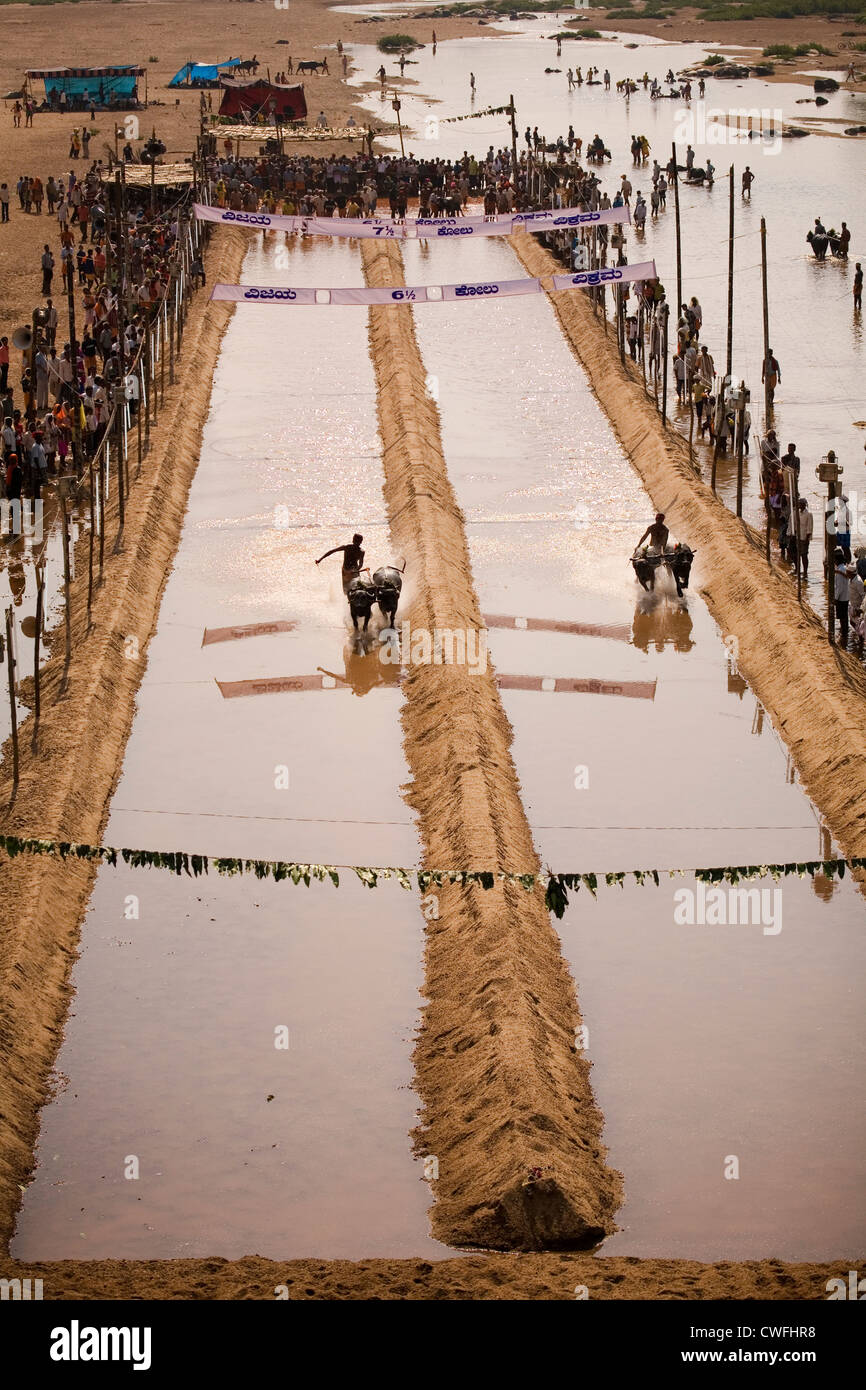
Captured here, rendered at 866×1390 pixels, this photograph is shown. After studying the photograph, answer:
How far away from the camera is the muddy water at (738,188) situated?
4072 centimetres

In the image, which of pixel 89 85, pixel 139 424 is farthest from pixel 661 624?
pixel 89 85

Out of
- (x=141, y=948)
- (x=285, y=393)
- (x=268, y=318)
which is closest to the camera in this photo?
(x=141, y=948)

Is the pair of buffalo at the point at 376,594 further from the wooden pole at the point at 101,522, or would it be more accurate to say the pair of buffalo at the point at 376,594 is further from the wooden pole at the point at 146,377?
the wooden pole at the point at 146,377

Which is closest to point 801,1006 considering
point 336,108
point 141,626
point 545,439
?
point 141,626

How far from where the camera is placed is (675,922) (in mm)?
21156

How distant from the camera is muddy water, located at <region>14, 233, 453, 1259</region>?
651 inches

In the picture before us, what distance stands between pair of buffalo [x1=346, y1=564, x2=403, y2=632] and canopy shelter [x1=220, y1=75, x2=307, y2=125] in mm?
58648

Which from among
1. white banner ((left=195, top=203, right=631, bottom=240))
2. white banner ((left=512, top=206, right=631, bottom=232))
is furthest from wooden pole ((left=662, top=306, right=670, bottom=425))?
white banner ((left=195, top=203, right=631, bottom=240))

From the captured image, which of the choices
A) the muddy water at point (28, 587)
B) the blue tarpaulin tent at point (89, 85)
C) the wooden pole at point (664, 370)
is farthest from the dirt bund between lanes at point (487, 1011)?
the blue tarpaulin tent at point (89, 85)

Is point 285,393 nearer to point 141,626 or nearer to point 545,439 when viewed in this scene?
point 545,439

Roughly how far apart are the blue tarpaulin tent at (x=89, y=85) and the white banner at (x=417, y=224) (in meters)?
39.6

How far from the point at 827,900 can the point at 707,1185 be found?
215 inches

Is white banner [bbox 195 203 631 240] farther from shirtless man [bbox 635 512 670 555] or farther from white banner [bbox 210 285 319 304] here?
shirtless man [bbox 635 512 670 555]

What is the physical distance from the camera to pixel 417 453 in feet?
120
